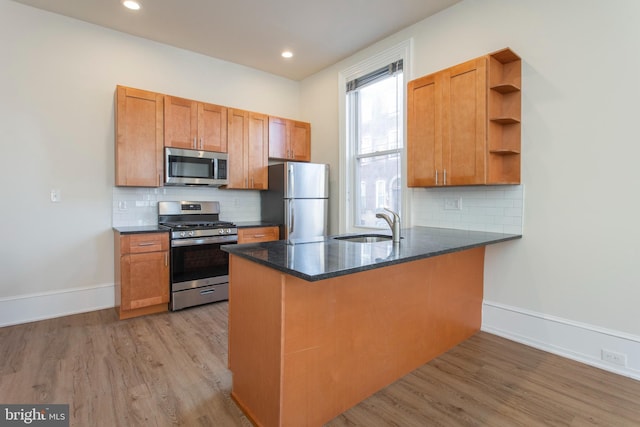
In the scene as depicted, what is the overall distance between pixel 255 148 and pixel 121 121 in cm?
156

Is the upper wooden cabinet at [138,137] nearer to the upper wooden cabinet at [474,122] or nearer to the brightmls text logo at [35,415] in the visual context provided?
the brightmls text logo at [35,415]

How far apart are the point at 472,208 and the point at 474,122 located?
2.66 ft

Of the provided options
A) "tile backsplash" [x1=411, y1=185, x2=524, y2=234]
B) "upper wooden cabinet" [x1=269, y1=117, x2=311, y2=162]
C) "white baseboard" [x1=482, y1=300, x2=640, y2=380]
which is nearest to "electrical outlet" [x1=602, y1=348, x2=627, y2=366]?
"white baseboard" [x1=482, y1=300, x2=640, y2=380]

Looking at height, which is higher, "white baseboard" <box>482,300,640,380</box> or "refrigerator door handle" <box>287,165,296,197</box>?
"refrigerator door handle" <box>287,165,296,197</box>

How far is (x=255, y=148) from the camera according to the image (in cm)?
439

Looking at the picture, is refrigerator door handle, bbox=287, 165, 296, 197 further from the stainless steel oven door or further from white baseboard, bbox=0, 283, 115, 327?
white baseboard, bbox=0, 283, 115, 327

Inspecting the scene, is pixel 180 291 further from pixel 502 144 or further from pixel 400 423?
pixel 502 144

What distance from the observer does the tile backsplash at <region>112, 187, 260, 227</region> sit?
3.70 metres

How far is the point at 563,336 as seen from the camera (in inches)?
99.0

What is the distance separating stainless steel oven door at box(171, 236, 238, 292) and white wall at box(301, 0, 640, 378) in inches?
111

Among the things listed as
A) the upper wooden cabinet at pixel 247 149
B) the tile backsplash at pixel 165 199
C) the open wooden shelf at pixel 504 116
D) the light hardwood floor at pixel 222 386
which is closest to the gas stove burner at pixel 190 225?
the tile backsplash at pixel 165 199

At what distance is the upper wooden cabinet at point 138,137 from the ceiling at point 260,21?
75cm

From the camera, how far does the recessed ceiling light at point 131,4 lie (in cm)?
310

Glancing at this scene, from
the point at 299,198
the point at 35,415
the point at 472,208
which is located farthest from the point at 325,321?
the point at 299,198
